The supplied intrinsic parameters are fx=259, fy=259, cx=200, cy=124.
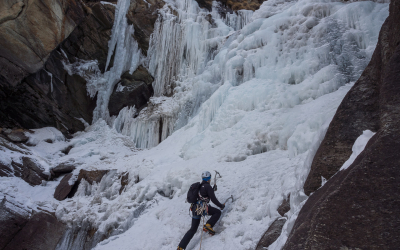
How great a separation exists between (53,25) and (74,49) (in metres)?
2.80

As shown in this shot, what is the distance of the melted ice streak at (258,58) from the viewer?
743cm

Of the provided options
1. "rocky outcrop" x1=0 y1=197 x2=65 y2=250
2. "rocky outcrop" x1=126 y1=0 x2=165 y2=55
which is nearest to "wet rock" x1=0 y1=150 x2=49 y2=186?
"rocky outcrop" x1=0 y1=197 x2=65 y2=250

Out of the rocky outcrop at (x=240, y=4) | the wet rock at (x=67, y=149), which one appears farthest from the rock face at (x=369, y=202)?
the rocky outcrop at (x=240, y=4)

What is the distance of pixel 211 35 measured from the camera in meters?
15.4

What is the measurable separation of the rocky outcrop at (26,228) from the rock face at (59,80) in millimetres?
8033

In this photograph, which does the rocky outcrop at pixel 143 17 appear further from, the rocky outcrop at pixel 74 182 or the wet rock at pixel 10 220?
the wet rock at pixel 10 220

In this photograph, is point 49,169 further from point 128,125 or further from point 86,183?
point 128,125

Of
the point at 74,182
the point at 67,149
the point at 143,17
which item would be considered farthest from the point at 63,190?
the point at 143,17

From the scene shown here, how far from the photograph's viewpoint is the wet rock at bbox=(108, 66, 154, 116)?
16.1m

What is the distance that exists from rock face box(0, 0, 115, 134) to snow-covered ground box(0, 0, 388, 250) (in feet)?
8.18

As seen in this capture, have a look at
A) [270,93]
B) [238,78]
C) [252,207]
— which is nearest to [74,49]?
[238,78]

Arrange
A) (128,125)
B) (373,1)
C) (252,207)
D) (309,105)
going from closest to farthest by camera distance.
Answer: (252,207) → (309,105) → (373,1) → (128,125)

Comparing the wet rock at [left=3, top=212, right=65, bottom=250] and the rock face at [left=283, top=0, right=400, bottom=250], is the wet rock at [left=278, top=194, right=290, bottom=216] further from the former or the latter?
the wet rock at [left=3, top=212, right=65, bottom=250]

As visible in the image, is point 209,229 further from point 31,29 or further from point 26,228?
point 31,29
